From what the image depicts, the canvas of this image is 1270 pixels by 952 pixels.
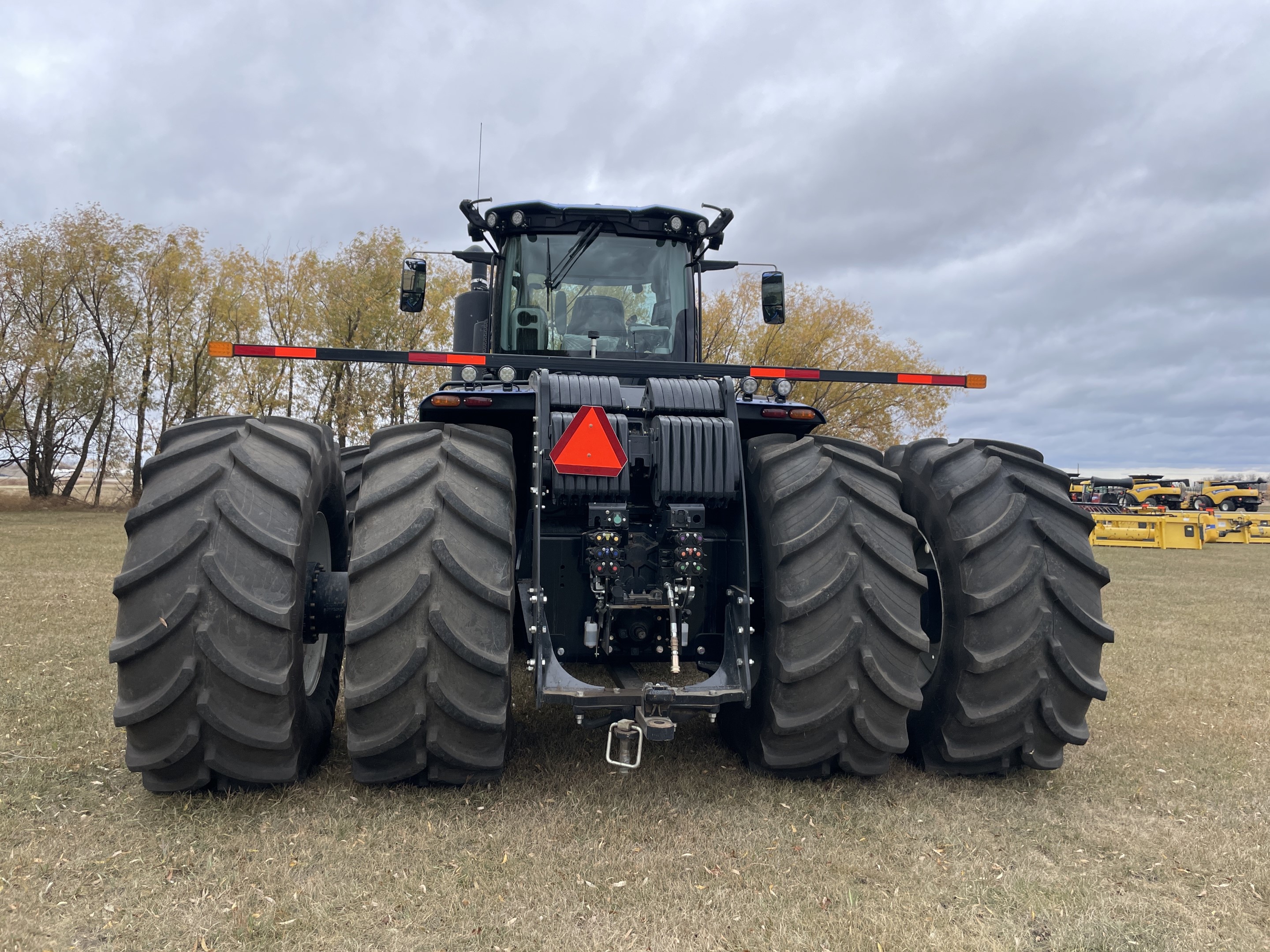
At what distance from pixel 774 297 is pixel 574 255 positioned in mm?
1786

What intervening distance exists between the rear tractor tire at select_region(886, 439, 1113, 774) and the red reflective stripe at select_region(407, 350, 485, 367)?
2304mm

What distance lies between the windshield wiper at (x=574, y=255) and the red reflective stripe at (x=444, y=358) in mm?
1517

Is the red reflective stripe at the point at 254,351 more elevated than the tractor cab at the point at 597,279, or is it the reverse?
the tractor cab at the point at 597,279

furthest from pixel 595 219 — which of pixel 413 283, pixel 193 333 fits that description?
pixel 193 333

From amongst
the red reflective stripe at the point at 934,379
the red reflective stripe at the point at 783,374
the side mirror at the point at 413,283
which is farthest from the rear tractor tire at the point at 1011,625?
the side mirror at the point at 413,283

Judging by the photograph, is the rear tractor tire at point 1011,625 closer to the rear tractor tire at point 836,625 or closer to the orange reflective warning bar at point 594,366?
the rear tractor tire at point 836,625

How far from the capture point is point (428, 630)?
327 centimetres

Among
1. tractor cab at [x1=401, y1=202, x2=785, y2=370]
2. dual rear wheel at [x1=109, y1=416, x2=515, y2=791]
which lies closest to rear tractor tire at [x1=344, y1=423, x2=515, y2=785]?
dual rear wheel at [x1=109, y1=416, x2=515, y2=791]

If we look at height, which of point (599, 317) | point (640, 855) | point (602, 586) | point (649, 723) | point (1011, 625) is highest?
point (599, 317)

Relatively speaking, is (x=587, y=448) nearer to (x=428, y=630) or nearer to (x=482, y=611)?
(x=482, y=611)

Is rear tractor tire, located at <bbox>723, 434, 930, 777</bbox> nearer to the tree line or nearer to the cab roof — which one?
the cab roof

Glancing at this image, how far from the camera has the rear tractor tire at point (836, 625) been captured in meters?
3.50

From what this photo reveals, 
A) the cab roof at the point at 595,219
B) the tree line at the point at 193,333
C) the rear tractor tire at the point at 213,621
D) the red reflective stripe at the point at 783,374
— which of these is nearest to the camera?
the rear tractor tire at the point at 213,621

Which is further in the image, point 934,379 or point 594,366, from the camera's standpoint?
point 594,366
